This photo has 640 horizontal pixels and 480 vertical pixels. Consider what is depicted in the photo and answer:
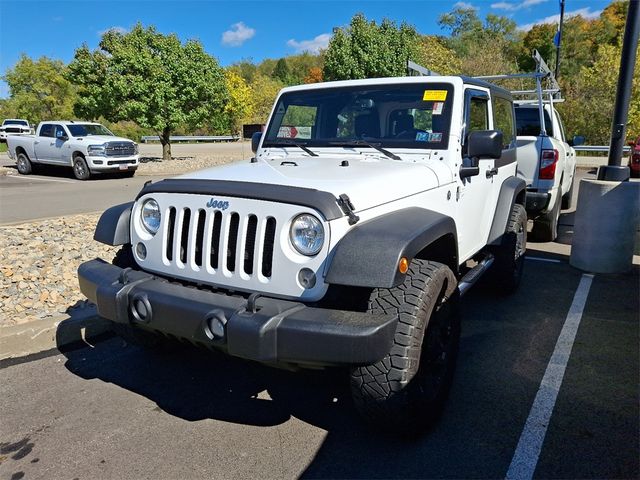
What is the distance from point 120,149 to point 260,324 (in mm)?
15056

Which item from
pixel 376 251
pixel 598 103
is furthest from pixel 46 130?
pixel 598 103

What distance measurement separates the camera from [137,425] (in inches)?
112

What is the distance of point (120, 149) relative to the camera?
612 inches

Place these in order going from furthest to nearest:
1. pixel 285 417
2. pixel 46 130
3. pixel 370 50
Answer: pixel 370 50 → pixel 46 130 → pixel 285 417

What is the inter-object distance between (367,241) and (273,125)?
220 centimetres

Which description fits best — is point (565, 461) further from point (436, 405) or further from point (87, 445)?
point (87, 445)

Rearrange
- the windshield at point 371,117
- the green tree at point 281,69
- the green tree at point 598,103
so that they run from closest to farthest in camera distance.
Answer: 1. the windshield at point 371,117
2. the green tree at point 598,103
3. the green tree at point 281,69

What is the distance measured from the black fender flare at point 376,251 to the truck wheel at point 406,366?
194mm

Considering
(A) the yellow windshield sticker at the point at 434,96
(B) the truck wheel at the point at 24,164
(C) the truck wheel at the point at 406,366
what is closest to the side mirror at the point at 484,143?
(A) the yellow windshield sticker at the point at 434,96

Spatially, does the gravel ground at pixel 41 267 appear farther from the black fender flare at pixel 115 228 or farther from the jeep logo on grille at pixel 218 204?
the jeep logo on grille at pixel 218 204

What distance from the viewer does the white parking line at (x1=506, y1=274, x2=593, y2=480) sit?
2453 millimetres

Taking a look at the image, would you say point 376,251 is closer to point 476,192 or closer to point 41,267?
point 476,192

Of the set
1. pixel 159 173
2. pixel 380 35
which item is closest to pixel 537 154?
pixel 159 173

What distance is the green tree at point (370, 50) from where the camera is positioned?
25797 mm
